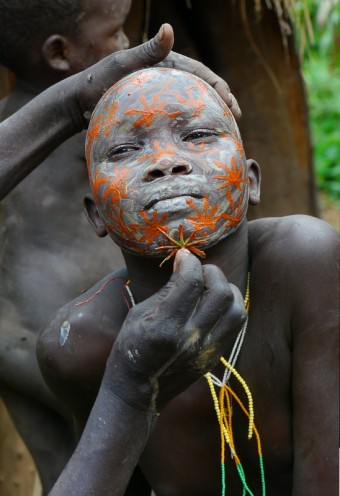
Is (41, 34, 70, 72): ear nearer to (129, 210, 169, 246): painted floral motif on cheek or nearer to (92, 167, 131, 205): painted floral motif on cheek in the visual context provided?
(92, 167, 131, 205): painted floral motif on cheek

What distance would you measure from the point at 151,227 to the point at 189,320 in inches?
11.9

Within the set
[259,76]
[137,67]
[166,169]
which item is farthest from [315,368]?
[259,76]

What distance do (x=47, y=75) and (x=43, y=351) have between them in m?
1.25

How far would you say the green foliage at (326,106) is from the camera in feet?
25.5

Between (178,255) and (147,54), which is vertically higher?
(147,54)

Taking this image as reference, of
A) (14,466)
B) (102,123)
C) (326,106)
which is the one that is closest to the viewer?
(102,123)

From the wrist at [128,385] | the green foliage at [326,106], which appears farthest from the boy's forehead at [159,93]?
the green foliage at [326,106]

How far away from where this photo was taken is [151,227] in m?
2.75

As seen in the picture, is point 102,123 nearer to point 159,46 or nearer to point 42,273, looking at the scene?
point 159,46

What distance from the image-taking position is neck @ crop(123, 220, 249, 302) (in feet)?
9.59

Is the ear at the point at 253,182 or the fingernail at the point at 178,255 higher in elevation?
the fingernail at the point at 178,255

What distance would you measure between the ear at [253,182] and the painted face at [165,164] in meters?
0.17

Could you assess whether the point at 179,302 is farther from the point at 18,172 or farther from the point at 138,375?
the point at 18,172

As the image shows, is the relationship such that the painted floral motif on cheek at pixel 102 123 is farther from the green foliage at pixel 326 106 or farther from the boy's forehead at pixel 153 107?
the green foliage at pixel 326 106
